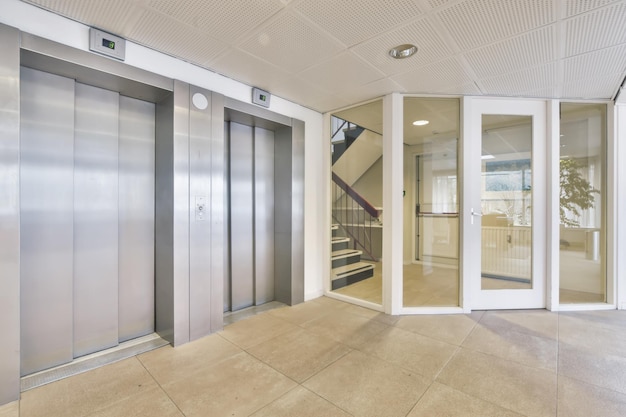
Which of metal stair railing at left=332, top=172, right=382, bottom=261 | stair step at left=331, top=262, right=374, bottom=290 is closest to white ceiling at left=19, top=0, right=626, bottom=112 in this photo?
metal stair railing at left=332, top=172, right=382, bottom=261

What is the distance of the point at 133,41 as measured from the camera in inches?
97.0

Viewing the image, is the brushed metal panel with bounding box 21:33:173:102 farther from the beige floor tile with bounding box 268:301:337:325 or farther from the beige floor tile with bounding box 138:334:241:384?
the beige floor tile with bounding box 268:301:337:325

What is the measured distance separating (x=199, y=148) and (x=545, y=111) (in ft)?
14.5

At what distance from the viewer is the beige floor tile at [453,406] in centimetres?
179

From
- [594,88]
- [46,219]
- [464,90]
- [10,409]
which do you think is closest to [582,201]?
[594,88]

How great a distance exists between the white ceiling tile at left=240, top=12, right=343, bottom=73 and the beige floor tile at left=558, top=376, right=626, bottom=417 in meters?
3.23

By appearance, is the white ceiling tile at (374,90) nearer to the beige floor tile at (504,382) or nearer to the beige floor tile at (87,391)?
the beige floor tile at (504,382)

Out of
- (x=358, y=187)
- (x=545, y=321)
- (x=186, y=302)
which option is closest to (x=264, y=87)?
(x=358, y=187)

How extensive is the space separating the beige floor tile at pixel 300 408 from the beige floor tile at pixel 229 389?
58mm

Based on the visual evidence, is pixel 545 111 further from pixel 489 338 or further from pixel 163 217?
pixel 163 217

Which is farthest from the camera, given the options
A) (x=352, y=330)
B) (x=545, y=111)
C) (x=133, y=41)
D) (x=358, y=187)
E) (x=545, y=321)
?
(x=358, y=187)

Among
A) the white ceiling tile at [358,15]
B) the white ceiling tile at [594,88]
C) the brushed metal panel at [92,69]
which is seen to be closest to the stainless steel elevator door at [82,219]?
the brushed metal panel at [92,69]

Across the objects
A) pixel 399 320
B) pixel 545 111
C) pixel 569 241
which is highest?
pixel 545 111

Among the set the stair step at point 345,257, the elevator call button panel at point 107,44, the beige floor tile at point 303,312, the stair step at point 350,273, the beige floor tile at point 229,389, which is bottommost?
the beige floor tile at point 303,312
